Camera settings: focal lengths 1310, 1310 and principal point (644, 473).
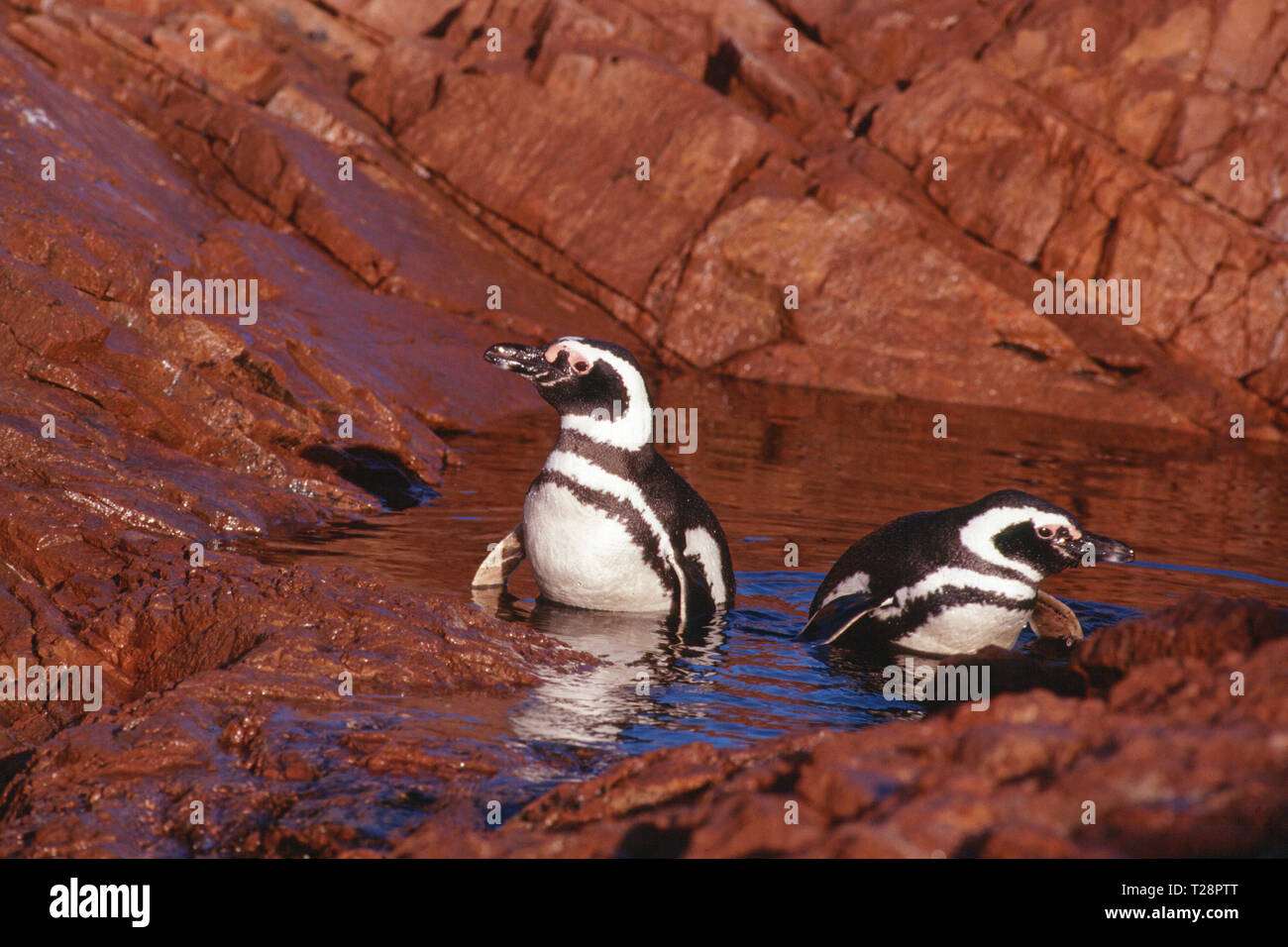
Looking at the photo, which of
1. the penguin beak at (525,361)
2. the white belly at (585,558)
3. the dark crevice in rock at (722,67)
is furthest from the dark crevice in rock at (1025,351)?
the penguin beak at (525,361)

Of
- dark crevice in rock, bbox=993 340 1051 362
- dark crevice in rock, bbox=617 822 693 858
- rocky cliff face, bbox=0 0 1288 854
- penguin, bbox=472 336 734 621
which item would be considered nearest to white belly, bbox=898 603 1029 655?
penguin, bbox=472 336 734 621

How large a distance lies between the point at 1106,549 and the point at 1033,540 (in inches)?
13.3

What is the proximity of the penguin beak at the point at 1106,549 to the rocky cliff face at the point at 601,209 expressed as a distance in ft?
15.0

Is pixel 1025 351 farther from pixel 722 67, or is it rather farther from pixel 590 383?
pixel 590 383

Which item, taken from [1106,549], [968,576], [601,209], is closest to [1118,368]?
[601,209]

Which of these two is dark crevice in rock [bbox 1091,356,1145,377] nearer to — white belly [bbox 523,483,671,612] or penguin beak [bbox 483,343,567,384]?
white belly [bbox 523,483,671,612]

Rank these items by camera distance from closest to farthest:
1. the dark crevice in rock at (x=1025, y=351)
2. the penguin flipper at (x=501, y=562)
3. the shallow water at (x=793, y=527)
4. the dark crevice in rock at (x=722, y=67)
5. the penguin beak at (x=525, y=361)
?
the shallow water at (x=793, y=527) < the penguin beak at (x=525, y=361) < the penguin flipper at (x=501, y=562) < the dark crevice in rock at (x=1025, y=351) < the dark crevice in rock at (x=722, y=67)

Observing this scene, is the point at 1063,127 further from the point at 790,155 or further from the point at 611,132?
the point at 611,132

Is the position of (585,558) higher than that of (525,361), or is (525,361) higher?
(525,361)

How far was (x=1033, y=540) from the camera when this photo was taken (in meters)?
6.21

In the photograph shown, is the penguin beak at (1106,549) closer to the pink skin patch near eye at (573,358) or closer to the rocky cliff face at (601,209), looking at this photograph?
the pink skin patch near eye at (573,358)

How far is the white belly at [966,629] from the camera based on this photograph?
6207 millimetres

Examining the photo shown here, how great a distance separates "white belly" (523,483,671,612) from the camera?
6.61 m
